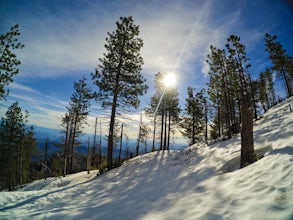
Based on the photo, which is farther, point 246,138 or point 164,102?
point 164,102

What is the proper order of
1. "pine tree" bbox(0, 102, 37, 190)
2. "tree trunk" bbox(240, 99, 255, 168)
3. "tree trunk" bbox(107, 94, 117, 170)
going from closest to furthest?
"tree trunk" bbox(240, 99, 255, 168), "tree trunk" bbox(107, 94, 117, 170), "pine tree" bbox(0, 102, 37, 190)

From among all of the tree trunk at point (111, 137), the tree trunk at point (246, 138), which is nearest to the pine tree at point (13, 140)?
the tree trunk at point (111, 137)

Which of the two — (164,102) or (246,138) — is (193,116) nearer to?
(164,102)

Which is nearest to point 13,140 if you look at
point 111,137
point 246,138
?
point 111,137

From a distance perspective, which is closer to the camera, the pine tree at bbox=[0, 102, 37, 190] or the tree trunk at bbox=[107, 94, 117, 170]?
the tree trunk at bbox=[107, 94, 117, 170]

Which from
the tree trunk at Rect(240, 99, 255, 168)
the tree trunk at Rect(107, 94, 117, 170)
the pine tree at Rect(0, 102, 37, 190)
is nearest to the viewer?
the tree trunk at Rect(240, 99, 255, 168)

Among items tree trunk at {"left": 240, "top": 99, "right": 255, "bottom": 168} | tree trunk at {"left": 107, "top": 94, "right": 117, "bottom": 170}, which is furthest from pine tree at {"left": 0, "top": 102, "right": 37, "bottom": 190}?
tree trunk at {"left": 240, "top": 99, "right": 255, "bottom": 168}

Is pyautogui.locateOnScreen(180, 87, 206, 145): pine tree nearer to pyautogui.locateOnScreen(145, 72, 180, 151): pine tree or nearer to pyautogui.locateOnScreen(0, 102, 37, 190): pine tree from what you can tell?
pyautogui.locateOnScreen(145, 72, 180, 151): pine tree

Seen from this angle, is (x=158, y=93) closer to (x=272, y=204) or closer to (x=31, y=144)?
(x=272, y=204)

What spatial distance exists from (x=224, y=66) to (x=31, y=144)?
33.7 meters

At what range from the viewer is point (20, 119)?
21.8 meters

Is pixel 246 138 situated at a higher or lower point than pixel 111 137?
higher

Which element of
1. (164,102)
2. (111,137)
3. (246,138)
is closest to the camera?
(246,138)

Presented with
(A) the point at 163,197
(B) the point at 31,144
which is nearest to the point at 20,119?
(B) the point at 31,144
